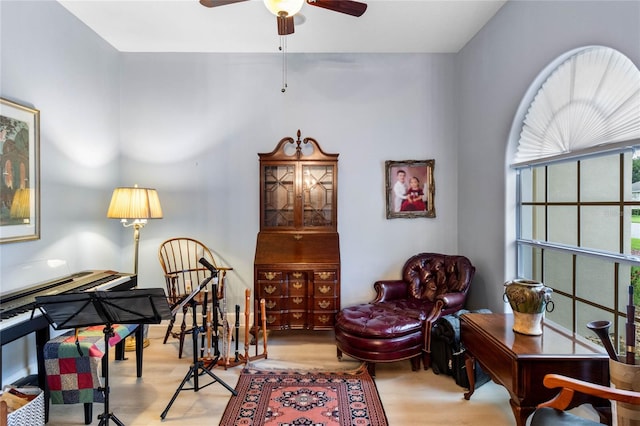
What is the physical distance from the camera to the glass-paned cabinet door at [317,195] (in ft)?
12.6

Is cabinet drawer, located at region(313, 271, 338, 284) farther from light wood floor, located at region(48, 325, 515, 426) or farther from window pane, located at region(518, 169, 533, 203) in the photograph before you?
window pane, located at region(518, 169, 533, 203)

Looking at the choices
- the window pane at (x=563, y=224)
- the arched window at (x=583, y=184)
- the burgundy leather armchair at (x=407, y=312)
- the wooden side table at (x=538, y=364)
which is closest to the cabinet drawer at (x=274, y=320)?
the burgundy leather armchair at (x=407, y=312)

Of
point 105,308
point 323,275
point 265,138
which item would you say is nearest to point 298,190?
point 265,138

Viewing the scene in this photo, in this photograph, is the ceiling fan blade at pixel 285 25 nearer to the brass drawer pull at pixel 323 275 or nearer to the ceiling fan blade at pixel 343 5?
the ceiling fan blade at pixel 343 5

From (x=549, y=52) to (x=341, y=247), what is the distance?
2599 mm

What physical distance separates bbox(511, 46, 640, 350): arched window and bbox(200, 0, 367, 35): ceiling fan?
1.49 meters

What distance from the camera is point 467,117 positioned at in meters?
3.71

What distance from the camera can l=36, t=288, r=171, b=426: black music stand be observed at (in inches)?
75.0

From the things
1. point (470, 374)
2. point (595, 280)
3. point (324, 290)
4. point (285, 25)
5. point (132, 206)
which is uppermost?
point (285, 25)

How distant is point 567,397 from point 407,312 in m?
1.69

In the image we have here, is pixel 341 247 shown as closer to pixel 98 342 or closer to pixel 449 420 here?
pixel 449 420

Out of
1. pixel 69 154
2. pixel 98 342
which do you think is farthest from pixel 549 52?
pixel 69 154

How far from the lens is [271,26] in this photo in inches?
131

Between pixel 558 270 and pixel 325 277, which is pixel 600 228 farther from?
pixel 325 277
